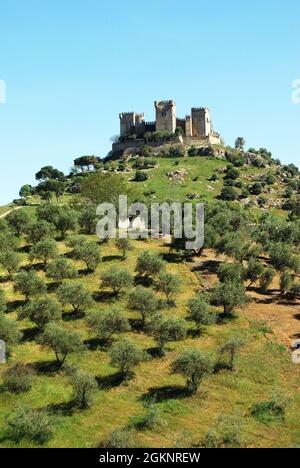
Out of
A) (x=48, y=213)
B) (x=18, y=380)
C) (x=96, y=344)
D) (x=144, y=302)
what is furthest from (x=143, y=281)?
(x=18, y=380)

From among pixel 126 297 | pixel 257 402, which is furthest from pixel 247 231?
pixel 257 402

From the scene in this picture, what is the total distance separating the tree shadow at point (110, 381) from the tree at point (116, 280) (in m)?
18.9

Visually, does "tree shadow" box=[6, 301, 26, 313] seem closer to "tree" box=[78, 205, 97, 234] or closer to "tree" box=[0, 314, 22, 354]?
"tree" box=[0, 314, 22, 354]

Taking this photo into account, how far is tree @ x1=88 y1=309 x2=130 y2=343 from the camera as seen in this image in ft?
200

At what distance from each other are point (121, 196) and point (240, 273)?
4994 cm

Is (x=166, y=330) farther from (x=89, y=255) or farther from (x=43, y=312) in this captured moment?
(x=89, y=255)

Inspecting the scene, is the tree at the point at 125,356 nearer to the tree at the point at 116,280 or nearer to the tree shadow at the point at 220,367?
the tree shadow at the point at 220,367

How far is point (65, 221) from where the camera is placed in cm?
9756

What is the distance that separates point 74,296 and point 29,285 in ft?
22.7

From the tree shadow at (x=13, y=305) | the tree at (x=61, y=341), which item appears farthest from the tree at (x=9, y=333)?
the tree shadow at (x=13, y=305)

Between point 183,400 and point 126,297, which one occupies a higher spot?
point 126,297

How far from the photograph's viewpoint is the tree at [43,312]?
6188cm
